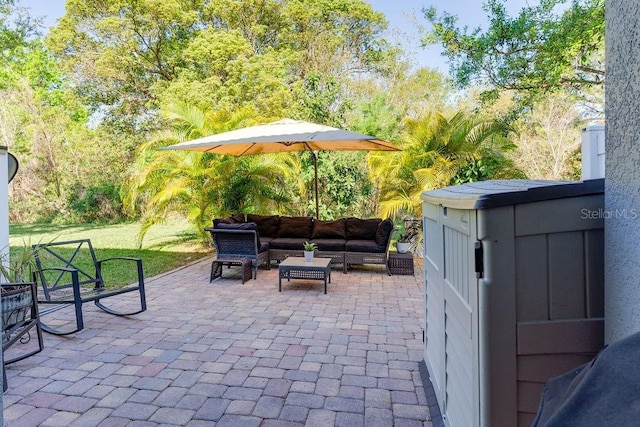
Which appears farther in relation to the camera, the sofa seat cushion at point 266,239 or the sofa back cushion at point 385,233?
the sofa seat cushion at point 266,239

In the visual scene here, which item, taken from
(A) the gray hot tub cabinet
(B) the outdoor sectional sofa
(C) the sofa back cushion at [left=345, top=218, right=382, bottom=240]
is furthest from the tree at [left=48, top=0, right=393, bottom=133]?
(A) the gray hot tub cabinet

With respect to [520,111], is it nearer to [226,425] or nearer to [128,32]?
[226,425]

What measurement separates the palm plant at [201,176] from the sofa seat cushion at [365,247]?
287cm

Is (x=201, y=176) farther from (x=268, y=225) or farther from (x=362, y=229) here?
(x=362, y=229)

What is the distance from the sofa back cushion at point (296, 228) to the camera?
781 cm

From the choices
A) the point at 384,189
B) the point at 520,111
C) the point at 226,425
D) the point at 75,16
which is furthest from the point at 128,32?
the point at 226,425

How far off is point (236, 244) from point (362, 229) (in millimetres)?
2403

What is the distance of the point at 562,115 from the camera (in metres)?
12.3

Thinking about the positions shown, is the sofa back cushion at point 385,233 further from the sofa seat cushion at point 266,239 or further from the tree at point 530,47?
the tree at point 530,47

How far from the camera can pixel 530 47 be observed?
335 inches

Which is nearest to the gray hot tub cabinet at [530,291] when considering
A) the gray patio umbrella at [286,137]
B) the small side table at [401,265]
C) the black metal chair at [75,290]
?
the black metal chair at [75,290]

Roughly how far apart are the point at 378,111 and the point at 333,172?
3833 millimetres

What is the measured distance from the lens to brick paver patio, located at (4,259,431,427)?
2.59m

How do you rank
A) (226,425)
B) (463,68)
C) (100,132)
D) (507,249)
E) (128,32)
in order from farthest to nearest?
(100,132)
(128,32)
(463,68)
(226,425)
(507,249)
